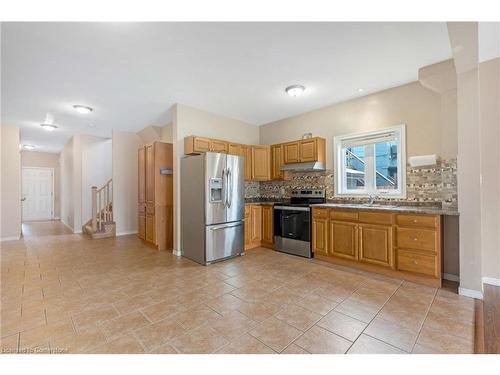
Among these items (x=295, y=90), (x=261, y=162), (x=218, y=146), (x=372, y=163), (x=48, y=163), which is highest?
(x=295, y=90)

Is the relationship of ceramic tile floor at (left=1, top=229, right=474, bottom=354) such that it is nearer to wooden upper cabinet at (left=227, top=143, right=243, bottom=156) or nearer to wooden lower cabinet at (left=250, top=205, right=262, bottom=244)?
wooden lower cabinet at (left=250, top=205, right=262, bottom=244)

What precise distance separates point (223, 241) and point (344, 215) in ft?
6.45

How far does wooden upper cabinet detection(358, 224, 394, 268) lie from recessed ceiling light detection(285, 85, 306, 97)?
86.1 inches

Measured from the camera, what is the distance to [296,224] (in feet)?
13.2

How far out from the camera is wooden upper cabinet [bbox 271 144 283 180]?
4754 millimetres

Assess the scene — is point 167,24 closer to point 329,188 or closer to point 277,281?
point 277,281

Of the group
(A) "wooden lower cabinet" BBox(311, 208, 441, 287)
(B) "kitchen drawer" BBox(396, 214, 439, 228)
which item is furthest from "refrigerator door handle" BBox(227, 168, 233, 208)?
(B) "kitchen drawer" BBox(396, 214, 439, 228)

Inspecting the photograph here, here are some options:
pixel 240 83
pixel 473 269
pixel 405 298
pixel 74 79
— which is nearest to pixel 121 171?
pixel 74 79

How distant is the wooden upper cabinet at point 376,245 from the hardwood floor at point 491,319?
89cm

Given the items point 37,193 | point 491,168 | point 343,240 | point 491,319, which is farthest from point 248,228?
point 37,193

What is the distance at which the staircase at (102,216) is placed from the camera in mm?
5721

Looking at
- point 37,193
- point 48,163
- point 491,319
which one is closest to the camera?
point 491,319

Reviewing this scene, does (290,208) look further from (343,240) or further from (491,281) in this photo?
(491,281)

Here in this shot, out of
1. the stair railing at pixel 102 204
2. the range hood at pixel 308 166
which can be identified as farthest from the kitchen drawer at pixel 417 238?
the stair railing at pixel 102 204
